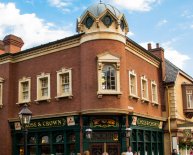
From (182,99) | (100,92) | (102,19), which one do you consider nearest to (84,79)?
(100,92)

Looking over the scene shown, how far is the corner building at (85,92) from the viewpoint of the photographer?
73.4 ft

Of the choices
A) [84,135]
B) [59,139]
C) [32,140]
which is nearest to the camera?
[84,135]

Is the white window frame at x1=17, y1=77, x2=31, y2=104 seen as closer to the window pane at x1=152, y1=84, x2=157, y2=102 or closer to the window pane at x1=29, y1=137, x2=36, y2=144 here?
the window pane at x1=29, y1=137, x2=36, y2=144

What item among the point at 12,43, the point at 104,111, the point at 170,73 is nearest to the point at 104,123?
the point at 104,111

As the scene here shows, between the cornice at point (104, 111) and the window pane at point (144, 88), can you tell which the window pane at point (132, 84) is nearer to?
the window pane at point (144, 88)

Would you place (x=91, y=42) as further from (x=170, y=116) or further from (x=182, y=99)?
(x=182, y=99)

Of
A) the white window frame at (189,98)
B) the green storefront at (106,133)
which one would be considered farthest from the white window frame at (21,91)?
the white window frame at (189,98)

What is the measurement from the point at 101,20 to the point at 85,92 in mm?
4684

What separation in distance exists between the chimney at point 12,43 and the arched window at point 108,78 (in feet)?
29.6

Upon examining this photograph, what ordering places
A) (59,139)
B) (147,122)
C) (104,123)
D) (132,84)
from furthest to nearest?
(147,122) < (132,84) < (59,139) < (104,123)

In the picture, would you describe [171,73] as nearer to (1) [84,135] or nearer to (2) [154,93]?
(2) [154,93]

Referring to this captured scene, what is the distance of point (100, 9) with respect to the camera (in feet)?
76.7

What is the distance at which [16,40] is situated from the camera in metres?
28.6

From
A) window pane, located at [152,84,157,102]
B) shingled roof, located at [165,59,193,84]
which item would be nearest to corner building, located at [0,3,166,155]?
window pane, located at [152,84,157,102]
